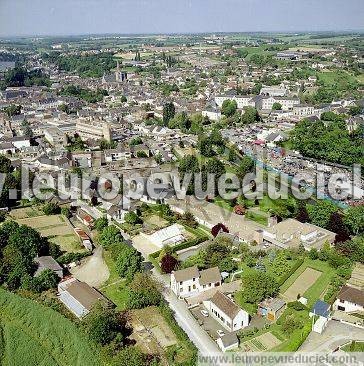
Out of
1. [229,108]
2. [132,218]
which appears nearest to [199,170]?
[132,218]

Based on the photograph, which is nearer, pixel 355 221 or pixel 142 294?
pixel 142 294

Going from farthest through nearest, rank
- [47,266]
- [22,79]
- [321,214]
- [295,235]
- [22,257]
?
1. [22,79]
2. [321,214]
3. [295,235]
4. [47,266]
5. [22,257]

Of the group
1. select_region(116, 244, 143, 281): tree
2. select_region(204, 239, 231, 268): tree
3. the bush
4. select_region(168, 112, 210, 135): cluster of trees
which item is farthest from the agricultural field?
select_region(168, 112, 210, 135): cluster of trees

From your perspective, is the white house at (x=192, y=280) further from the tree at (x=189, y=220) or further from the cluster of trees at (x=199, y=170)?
the cluster of trees at (x=199, y=170)

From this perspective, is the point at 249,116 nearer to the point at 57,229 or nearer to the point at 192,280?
the point at 57,229

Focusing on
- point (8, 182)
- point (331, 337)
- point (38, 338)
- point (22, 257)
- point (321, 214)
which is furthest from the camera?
point (8, 182)

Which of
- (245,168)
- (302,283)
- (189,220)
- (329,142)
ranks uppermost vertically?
(329,142)

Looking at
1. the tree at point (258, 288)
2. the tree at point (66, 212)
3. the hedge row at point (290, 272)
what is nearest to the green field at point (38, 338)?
the tree at point (258, 288)
